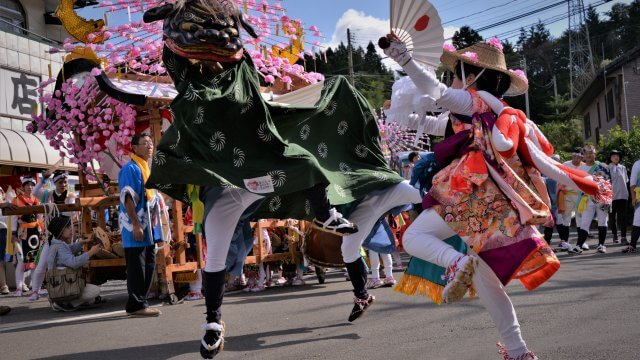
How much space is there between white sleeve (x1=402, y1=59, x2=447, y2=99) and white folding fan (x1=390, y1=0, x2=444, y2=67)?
0.76 ft

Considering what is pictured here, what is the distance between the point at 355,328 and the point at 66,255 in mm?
4172

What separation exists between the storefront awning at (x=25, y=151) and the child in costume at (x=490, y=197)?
14883 mm

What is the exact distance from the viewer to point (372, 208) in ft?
20.0

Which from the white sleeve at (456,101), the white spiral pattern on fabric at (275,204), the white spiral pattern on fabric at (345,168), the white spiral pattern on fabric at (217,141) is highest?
the white sleeve at (456,101)

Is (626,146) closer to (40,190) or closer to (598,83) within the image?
(598,83)

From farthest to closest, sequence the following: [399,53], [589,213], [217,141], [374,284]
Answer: [589,213] → [374,284] → [217,141] → [399,53]

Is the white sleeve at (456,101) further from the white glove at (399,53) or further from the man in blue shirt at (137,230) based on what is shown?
the man in blue shirt at (137,230)

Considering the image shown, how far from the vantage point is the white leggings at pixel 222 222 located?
190 inches

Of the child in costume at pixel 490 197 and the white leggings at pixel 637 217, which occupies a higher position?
the child in costume at pixel 490 197

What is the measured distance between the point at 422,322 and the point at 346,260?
32.1 inches

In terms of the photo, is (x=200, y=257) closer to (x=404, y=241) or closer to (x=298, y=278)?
(x=298, y=278)

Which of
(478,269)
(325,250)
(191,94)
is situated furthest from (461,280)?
(325,250)

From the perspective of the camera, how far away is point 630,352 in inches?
166

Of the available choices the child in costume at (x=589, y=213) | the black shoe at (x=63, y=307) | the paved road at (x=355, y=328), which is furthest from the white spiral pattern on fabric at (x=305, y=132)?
the child in costume at (x=589, y=213)
